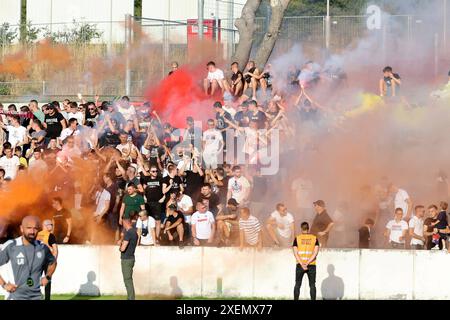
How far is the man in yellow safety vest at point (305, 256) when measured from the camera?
17688 mm

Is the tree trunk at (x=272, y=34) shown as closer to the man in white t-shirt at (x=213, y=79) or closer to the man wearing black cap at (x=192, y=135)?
the man in white t-shirt at (x=213, y=79)

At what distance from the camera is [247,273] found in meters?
19.0

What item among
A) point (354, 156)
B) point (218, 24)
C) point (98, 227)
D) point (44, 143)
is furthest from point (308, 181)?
point (218, 24)

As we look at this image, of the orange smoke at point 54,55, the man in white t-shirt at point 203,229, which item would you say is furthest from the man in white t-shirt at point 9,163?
the orange smoke at point 54,55

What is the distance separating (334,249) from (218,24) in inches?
432

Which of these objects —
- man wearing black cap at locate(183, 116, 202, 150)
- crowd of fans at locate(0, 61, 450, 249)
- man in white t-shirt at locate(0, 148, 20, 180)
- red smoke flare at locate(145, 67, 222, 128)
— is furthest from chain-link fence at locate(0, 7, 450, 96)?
man in white t-shirt at locate(0, 148, 20, 180)

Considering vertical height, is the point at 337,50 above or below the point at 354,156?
above

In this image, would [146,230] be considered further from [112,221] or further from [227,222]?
[227,222]

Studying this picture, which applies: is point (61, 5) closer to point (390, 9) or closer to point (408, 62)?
point (390, 9)

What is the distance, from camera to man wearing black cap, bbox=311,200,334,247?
19.0 m

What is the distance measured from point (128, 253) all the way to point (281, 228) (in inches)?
115

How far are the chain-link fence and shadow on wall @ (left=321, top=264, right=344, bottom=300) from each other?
8.76m

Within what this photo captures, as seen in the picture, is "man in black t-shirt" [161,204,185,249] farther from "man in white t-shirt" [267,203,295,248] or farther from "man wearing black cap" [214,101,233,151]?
"man wearing black cap" [214,101,233,151]
